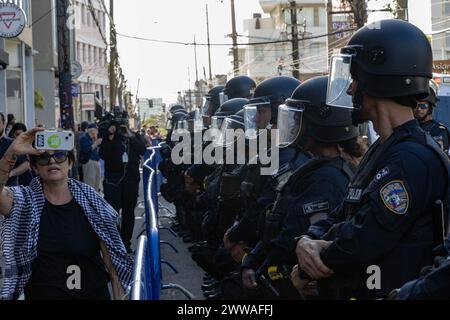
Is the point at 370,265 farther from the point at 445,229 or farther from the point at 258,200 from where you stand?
the point at 258,200

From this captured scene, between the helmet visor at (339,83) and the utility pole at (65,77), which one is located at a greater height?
the utility pole at (65,77)

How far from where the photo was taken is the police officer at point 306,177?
4819 millimetres

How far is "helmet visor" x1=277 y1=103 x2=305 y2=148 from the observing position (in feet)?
17.3

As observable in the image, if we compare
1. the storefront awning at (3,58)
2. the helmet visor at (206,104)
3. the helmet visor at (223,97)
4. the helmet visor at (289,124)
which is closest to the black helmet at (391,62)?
the helmet visor at (289,124)

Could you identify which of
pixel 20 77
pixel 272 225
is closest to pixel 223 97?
pixel 272 225

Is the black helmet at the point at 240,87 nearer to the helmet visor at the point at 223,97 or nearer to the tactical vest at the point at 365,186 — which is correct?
the helmet visor at the point at 223,97

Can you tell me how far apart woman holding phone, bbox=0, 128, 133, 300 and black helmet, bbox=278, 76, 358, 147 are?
1207 millimetres

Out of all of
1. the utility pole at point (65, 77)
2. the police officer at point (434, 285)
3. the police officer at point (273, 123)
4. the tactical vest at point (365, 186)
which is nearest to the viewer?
the police officer at point (434, 285)

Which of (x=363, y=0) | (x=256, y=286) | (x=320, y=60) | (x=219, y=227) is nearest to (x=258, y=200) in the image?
(x=256, y=286)

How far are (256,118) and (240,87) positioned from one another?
4621 mm

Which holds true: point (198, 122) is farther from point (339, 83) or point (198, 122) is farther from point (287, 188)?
point (339, 83)

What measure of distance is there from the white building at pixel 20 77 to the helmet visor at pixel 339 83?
22.2m

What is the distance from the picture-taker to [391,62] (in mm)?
3932
